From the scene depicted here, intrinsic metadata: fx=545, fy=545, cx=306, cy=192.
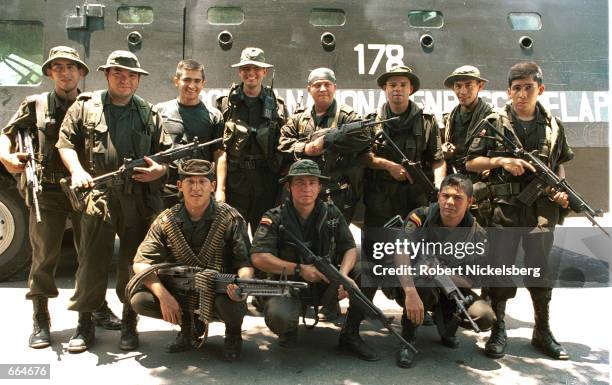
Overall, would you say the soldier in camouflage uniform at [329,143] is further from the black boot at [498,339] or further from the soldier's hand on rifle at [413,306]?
the black boot at [498,339]

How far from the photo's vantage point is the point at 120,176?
141 inches

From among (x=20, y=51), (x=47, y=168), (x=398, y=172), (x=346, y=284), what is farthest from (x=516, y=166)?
(x=20, y=51)

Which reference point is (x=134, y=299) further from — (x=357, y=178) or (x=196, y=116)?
(x=357, y=178)

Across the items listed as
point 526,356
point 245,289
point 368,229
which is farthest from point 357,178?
point 526,356

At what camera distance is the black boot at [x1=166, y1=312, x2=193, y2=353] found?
3635 millimetres

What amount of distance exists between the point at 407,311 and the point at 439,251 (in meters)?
0.47

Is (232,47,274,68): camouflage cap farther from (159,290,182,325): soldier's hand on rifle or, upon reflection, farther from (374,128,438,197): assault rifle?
(159,290,182,325): soldier's hand on rifle

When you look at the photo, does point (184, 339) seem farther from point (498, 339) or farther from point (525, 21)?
point (525, 21)

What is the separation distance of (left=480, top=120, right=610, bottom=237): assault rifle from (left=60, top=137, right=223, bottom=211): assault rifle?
2.20m

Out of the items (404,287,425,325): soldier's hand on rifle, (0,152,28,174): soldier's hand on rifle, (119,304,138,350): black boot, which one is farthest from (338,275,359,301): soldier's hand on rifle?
(0,152,28,174): soldier's hand on rifle

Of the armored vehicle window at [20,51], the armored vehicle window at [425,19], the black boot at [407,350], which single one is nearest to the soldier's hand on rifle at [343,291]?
the black boot at [407,350]

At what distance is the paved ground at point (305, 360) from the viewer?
331cm

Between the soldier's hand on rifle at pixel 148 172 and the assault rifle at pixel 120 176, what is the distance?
28 millimetres

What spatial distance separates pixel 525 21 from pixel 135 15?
376cm
